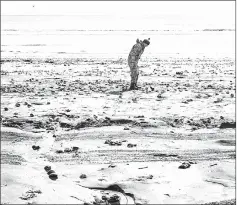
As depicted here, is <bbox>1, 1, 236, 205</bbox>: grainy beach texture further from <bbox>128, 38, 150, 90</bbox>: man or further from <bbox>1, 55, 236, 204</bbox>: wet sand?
<bbox>128, 38, 150, 90</bbox>: man

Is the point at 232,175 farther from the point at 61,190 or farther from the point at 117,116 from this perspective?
the point at 117,116

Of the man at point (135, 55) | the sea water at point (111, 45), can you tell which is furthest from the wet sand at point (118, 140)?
the sea water at point (111, 45)

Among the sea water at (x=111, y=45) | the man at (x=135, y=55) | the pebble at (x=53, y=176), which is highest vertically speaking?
the sea water at (x=111, y=45)

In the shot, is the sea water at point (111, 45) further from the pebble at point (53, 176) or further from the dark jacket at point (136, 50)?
the pebble at point (53, 176)

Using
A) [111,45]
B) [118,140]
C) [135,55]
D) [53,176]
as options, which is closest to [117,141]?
[118,140]

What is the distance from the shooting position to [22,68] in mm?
17422

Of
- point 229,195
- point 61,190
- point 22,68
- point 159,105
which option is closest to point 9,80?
point 22,68

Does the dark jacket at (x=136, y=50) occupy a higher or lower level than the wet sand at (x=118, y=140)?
higher

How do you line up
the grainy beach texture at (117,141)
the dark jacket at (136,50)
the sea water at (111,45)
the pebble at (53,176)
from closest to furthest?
the grainy beach texture at (117,141), the pebble at (53,176), the dark jacket at (136,50), the sea water at (111,45)

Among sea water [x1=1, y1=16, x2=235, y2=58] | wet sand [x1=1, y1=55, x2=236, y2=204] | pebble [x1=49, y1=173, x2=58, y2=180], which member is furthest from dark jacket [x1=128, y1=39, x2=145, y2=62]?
sea water [x1=1, y1=16, x2=235, y2=58]

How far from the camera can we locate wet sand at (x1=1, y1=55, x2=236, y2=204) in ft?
16.2

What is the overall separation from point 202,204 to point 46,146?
3109 millimetres

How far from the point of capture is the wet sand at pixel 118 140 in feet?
16.2

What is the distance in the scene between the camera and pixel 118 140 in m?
7.07
